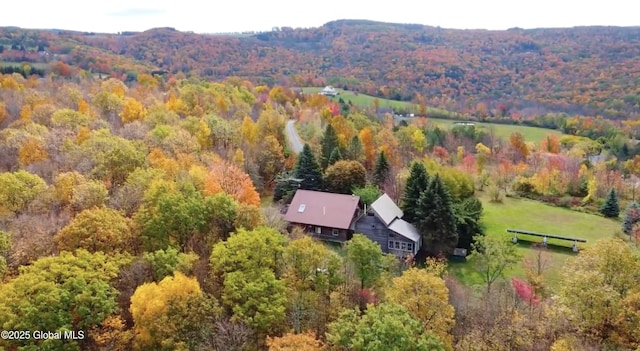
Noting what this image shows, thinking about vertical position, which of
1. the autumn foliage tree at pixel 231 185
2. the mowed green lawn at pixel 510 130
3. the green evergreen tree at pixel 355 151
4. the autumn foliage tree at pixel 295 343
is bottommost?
the mowed green lawn at pixel 510 130

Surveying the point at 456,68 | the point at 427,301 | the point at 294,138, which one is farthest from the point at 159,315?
the point at 456,68

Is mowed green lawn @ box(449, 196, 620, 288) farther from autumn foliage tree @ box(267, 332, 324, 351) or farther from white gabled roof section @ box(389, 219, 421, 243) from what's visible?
autumn foliage tree @ box(267, 332, 324, 351)

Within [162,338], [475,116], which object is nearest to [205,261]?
[162,338]

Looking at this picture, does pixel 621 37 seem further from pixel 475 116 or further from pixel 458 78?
pixel 475 116

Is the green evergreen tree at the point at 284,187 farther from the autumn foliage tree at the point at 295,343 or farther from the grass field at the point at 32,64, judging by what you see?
the grass field at the point at 32,64

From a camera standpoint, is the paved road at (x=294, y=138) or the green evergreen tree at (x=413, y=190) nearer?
the green evergreen tree at (x=413, y=190)

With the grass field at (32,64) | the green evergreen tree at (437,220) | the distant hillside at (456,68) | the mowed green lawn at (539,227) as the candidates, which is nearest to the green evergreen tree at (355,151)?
the mowed green lawn at (539,227)

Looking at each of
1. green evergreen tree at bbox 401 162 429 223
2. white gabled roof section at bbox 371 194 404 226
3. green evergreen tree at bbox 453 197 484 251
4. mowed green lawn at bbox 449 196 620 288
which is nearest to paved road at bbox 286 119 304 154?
white gabled roof section at bbox 371 194 404 226

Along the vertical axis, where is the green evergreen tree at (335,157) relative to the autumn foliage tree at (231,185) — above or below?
below
